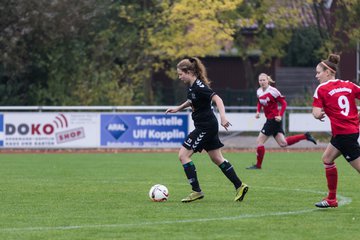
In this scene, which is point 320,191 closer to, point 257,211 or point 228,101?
point 257,211

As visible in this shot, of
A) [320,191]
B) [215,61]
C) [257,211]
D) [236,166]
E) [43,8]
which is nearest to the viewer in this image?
[257,211]

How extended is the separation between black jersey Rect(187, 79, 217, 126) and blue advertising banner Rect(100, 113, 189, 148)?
14.8m

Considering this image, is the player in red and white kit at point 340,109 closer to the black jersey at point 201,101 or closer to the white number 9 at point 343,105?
the white number 9 at point 343,105

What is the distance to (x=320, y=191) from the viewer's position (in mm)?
14719

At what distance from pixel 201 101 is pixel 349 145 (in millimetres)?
2358

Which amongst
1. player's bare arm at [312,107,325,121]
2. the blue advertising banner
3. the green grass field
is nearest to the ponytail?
the green grass field

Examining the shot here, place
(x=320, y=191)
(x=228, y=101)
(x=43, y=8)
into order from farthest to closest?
(x=228, y=101), (x=43, y=8), (x=320, y=191)

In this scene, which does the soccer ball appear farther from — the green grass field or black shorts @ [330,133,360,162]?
black shorts @ [330,133,360,162]

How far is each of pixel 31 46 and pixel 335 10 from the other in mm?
11690

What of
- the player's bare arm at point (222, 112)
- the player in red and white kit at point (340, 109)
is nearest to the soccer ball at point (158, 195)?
the player's bare arm at point (222, 112)

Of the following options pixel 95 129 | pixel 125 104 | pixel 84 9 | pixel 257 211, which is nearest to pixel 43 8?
pixel 84 9

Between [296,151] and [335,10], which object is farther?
[335,10]

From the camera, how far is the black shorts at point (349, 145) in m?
11.6

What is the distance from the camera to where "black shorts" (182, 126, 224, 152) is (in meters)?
13.0
